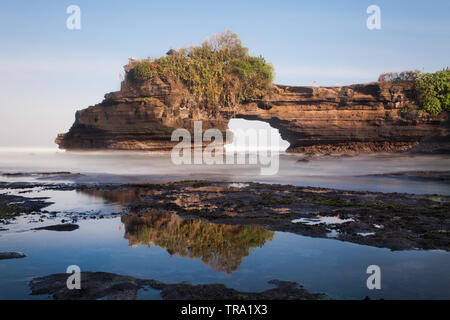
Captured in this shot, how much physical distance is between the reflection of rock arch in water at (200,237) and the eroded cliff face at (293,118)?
26.6 meters

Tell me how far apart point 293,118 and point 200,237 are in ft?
104

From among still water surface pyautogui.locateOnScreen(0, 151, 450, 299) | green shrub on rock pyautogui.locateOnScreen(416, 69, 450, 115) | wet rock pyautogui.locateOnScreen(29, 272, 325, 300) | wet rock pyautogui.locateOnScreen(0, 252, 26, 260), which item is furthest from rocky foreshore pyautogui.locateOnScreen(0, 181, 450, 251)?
green shrub on rock pyautogui.locateOnScreen(416, 69, 450, 115)

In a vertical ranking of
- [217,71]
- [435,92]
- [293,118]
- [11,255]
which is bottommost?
[11,255]

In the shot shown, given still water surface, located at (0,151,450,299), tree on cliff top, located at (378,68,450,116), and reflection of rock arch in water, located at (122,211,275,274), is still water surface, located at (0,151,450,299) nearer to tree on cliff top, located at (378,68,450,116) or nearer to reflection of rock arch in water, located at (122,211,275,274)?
reflection of rock arch in water, located at (122,211,275,274)

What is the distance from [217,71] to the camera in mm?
35094

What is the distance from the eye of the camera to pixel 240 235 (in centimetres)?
714

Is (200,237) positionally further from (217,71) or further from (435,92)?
(435,92)

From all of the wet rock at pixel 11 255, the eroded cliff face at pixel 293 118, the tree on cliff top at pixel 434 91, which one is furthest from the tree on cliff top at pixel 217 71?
the wet rock at pixel 11 255

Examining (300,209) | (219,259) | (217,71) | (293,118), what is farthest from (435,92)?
(219,259)

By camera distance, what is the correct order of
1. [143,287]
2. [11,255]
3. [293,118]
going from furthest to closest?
[293,118] < [11,255] < [143,287]

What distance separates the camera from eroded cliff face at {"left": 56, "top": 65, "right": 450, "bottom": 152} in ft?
113

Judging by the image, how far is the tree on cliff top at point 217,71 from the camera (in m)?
34.5

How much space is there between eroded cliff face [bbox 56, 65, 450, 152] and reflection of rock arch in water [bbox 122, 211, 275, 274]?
26.6 meters
